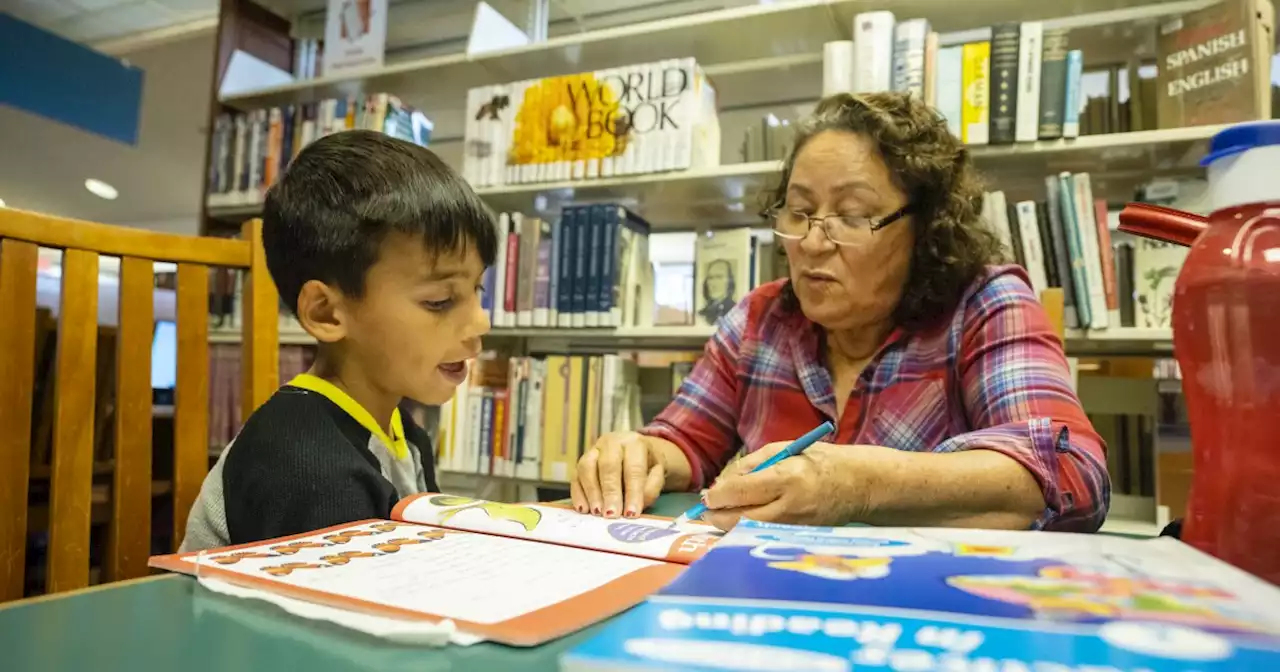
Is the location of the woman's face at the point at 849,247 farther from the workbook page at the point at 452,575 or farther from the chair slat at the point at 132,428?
the chair slat at the point at 132,428

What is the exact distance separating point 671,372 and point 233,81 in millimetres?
2001

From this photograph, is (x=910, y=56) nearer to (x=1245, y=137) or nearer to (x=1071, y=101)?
(x=1071, y=101)

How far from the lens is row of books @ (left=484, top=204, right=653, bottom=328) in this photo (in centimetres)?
213

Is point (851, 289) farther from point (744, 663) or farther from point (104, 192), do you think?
point (104, 192)

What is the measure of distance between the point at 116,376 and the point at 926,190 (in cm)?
109

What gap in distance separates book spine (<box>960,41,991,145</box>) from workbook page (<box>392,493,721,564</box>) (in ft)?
4.78

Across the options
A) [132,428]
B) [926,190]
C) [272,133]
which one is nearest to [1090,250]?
[926,190]

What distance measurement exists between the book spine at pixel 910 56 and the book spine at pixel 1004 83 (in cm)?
15

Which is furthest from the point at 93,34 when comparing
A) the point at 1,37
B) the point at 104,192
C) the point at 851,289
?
the point at 851,289

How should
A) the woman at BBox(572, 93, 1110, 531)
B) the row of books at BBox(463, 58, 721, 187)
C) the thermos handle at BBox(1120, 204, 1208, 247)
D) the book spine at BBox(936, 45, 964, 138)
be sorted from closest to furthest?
the thermos handle at BBox(1120, 204, 1208, 247) < the woman at BBox(572, 93, 1110, 531) < the book spine at BBox(936, 45, 964, 138) < the row of books at BBox(463, 58, 721, 187)

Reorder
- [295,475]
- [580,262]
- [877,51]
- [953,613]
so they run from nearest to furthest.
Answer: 1. [953,613]
2. [295,475]
3. [877,51]
4. [580,262]

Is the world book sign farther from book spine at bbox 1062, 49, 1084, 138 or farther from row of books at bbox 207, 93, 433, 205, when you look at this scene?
row of books at bbox 207, 93, 433, 205

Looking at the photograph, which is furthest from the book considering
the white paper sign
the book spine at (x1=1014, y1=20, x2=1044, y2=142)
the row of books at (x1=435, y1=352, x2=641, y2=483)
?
the white paper sign

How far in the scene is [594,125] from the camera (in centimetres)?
217
